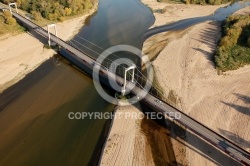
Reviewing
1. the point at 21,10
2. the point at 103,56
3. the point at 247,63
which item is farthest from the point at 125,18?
the point at 247,63

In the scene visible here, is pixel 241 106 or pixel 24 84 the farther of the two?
pixel 24 84

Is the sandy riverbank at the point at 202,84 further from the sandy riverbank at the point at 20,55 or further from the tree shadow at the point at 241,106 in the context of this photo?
the sandy riverbank at the point at 20,55

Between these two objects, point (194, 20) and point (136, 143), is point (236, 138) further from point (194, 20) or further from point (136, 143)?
point (194, 20)

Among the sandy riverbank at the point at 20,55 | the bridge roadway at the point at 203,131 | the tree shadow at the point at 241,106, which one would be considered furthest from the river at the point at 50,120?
the tree shadow at the point at 241,106

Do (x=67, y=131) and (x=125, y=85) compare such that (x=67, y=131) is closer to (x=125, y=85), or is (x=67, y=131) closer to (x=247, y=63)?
(x=125, y=85)

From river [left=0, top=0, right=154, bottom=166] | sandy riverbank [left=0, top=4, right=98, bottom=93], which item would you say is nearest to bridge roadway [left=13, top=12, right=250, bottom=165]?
river [left=0, top=0, right=154, bottom=166]

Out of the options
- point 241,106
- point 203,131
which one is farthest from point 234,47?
point 203,131

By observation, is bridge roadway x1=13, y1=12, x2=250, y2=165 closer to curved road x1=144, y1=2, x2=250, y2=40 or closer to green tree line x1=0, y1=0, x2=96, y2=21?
curved road x1=144, y1=2, x2=250, y2=40
